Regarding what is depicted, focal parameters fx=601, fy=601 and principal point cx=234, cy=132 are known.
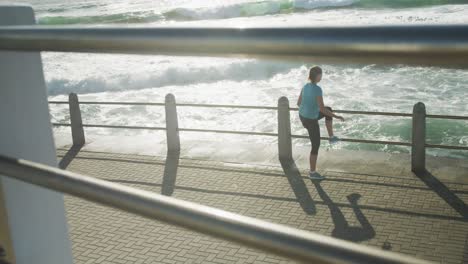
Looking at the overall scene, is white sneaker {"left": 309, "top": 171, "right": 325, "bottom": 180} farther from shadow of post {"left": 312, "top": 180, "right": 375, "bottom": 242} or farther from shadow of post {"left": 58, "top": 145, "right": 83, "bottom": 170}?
shadow of post {"left": 58, "top": 145, "right": 83, "bottom": 170}

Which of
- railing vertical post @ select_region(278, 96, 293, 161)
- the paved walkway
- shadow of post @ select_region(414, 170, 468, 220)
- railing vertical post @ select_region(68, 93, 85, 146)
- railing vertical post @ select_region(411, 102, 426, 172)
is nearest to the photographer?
the paved walkway

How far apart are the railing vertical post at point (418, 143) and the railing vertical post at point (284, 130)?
2.09 metres

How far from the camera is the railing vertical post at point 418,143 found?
9.26 m

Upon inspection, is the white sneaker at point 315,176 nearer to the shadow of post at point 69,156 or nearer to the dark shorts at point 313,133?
the dark shorts at point 313,133

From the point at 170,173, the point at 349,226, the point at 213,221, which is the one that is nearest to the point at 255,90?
the point at 170,173

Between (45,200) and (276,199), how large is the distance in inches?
285

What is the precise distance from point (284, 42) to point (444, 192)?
8.54 m

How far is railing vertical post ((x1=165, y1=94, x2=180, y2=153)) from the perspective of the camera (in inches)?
439

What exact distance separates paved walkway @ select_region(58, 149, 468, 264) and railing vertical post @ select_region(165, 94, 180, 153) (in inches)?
23.4

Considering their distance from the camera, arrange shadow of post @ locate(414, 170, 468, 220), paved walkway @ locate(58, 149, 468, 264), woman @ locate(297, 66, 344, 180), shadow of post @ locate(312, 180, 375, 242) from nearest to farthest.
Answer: paved walkway @ locate(58, 149, 468, 264), shadow of post @ locate(312, 180, 375, 242), shadow of post @ locate(414, 170, 468, 220), woman @ locate(297, 66, 344, 180)

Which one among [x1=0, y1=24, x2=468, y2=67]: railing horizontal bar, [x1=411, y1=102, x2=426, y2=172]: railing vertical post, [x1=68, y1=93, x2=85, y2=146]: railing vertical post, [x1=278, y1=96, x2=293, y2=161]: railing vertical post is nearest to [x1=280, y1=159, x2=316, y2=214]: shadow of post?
[x1=278, y1=96, x2=293, y2=161]: railing vertical post

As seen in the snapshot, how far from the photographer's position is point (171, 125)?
36.8 feet

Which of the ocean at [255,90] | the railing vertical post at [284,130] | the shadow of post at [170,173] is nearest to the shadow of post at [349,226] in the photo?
the railing vertical post at [284,130]

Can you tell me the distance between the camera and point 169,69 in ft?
96.5
